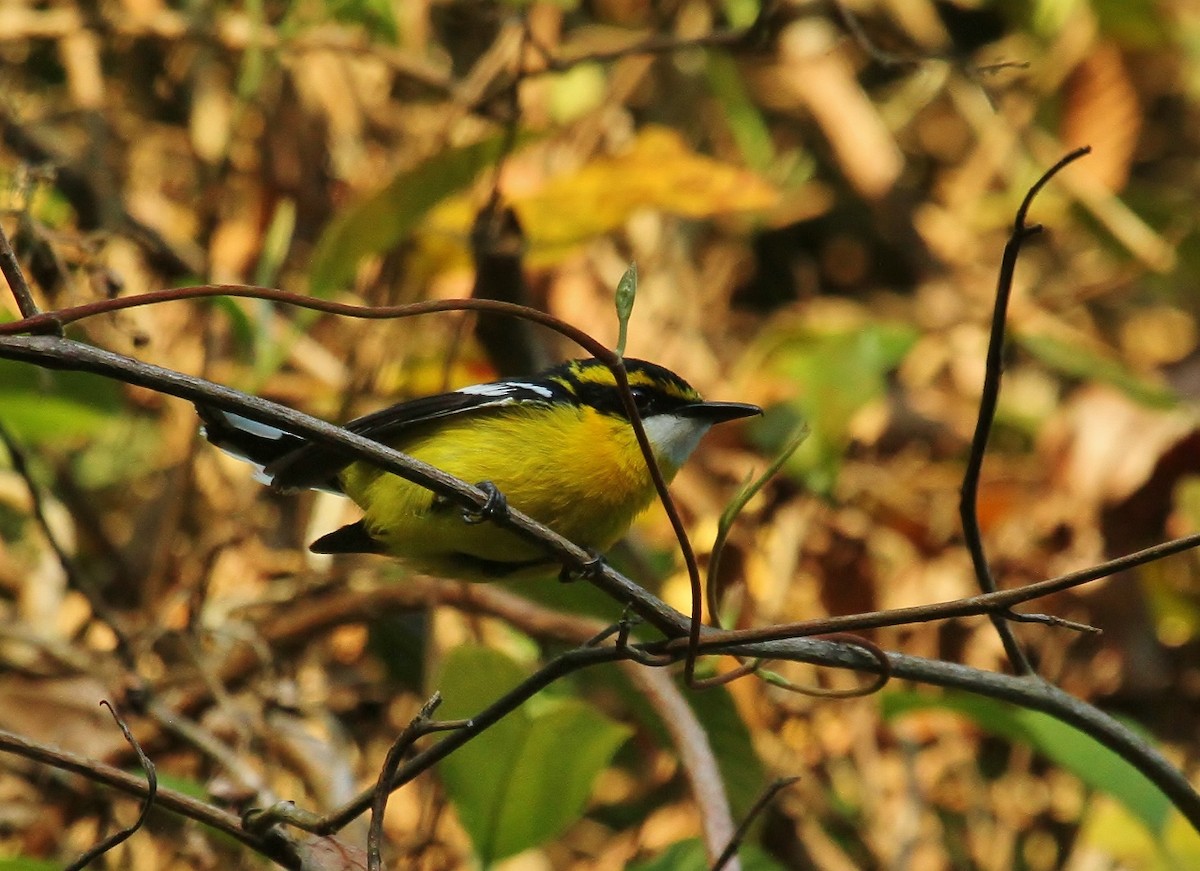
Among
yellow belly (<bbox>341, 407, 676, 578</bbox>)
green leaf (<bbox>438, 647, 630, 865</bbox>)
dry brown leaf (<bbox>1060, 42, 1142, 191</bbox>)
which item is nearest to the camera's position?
green leaf (<bbox>438, 647, 630, 865</bbox>)

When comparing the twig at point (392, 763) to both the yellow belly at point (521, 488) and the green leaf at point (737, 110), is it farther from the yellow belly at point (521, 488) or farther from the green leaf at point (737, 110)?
the green leaf at point (737, 110)

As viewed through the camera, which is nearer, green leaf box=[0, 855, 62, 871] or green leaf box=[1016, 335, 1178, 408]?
green leaf box=[0, 855, 62, 871]

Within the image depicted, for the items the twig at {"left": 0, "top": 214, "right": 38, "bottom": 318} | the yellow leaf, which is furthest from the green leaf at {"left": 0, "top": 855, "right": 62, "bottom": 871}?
the yellow leaf

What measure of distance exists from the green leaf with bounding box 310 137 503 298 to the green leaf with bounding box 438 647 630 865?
1.67 metres

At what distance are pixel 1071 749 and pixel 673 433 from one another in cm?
119

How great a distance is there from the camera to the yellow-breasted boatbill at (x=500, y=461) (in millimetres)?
3338

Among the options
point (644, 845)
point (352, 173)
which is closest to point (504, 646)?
point (644, 845)

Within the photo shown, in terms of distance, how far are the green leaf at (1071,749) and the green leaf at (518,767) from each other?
76cm

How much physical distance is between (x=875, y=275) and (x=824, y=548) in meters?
2.22

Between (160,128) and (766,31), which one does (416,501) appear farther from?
(160,128)

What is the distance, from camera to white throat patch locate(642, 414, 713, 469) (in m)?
3.58

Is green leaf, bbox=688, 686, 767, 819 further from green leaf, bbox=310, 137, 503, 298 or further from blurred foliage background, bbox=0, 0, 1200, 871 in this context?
green leaf, bbox=310, 137, 503, 298

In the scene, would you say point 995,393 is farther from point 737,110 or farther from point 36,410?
point 737,110

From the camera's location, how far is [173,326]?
5.52 meters
